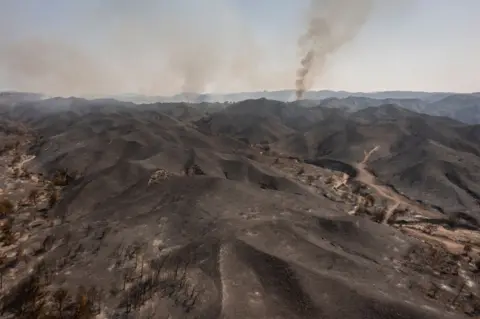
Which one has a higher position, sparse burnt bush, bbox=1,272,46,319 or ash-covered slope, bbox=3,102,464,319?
ash-covered slope, bbox=3,102,464,319

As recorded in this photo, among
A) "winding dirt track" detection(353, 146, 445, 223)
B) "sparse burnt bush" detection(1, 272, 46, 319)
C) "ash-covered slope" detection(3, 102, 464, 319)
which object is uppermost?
"ash-covered slope" detection(3, 102, 464, 319)

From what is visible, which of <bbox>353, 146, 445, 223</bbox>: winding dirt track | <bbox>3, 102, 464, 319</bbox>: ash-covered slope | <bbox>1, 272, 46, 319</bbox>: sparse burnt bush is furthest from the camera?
<bbox>353, 146, 445, 223</bbox>: winding dirt track

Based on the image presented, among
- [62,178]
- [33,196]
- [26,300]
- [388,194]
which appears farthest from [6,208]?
[388,194]

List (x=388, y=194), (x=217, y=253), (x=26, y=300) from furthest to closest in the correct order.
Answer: (x=388, y=194), (x=217, y=253), (x=26, y=300)

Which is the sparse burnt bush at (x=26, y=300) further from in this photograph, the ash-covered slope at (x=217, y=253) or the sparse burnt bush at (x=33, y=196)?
the sparse burnt bush at (x=33, y=196)

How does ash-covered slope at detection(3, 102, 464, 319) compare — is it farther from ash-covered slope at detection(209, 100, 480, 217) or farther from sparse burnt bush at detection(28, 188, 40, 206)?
ash-covered slope at detection(209, 100, 480, 217)

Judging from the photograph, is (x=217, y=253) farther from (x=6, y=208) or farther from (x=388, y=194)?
(x=388, y=194)

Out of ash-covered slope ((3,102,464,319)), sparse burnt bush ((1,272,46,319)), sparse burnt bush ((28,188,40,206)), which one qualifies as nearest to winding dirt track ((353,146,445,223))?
ash-covered slope ((3,102,464,319))

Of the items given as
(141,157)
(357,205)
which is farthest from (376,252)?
(141,157)

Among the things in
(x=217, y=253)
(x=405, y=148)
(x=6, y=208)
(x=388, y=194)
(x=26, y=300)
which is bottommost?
(x=388, y=194)
